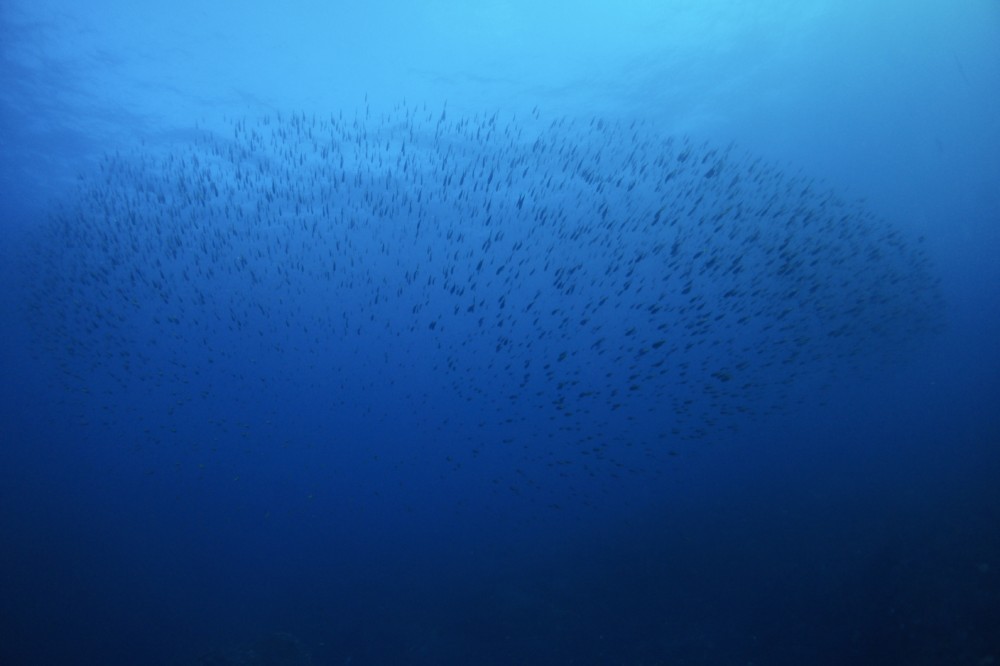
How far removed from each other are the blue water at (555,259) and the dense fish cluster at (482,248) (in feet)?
0.69

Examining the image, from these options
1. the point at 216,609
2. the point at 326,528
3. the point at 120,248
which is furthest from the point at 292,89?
the point at 326,528

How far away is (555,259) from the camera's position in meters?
30.2

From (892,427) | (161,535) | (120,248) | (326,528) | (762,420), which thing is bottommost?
(161,535)

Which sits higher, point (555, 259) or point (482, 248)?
point (555, 259)

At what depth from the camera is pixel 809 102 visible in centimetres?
1812

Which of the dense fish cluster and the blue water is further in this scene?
the dense fish cluster

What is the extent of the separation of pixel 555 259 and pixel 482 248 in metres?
7.62

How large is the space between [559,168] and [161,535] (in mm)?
27114

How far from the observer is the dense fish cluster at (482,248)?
1576cm

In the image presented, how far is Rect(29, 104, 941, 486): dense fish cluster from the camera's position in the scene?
620 inches

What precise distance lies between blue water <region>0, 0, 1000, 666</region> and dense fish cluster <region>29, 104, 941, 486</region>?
212 mm

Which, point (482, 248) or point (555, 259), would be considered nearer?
point (482, 248)

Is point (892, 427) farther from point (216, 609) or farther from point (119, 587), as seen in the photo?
point (119, 587)

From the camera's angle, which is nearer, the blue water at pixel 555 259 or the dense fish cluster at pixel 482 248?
the blue water at pixel 555 259
